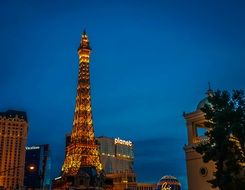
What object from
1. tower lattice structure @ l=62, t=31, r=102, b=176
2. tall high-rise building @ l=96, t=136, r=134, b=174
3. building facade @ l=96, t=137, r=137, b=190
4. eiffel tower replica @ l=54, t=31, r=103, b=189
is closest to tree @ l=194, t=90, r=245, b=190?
eiffel tower replica @ l=54, t=31, r=103, b=189

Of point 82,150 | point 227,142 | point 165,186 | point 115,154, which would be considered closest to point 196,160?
point 227,142

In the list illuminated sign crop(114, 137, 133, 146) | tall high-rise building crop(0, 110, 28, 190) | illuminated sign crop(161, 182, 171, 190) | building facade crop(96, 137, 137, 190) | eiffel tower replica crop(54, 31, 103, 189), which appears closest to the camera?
illuminated sign crop(161, 182, 171, 190)

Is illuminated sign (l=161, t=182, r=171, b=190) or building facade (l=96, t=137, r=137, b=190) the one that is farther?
building facade (l=96, t=137, r=137, b=190)

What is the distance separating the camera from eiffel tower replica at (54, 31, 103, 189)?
Result: 84869mm

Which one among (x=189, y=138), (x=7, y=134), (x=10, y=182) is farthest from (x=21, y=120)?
(x=189, y=138)

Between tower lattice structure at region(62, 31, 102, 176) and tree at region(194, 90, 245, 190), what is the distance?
64.1 meters

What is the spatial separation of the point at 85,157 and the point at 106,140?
70.8 meters

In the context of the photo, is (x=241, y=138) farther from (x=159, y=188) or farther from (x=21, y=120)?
(x=21, y=120)

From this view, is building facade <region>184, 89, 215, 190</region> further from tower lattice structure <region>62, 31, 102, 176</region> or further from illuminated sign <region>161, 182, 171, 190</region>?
tower lattice structure <region>62, 31, 102, 176</region>

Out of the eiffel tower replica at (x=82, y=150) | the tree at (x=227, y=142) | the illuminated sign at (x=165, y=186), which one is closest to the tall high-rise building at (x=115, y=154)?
the eiffel tower replica at (x=82, y=150)

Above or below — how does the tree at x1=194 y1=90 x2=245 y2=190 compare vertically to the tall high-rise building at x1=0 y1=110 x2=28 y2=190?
below

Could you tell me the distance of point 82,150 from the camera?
92.6 metres

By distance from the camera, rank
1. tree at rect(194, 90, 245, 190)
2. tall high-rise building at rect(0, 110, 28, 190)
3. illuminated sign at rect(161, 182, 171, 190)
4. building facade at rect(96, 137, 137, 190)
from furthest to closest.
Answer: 1. building facade at rect(96, 137, 137, 190)
2. tall high-rise building at rect(0, 110, 28, 190)
3. illuminated sign at rect(161, 182, 171, 190)
4. tree at rect(194, 90, 245, 190)

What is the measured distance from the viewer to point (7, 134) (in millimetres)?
132500
